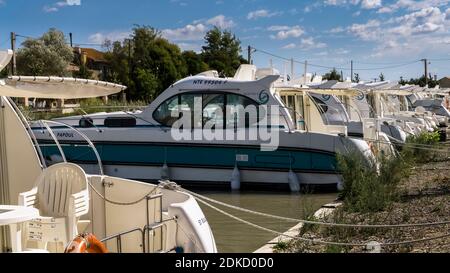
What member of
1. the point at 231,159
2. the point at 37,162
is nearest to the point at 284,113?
the point at 231,159

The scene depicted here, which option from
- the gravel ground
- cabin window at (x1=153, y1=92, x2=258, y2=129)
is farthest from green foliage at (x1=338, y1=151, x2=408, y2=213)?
cabin window at (x1=153, y1=92, x2=258, y2=129)

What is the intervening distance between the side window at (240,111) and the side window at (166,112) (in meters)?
1.38

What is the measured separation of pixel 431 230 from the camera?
878 cm

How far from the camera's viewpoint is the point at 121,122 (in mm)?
15305

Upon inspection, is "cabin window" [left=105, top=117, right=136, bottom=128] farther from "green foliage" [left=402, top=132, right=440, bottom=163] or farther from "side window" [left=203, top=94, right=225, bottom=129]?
"green foliage" [left=402, top=132, right=440, bottom=163]

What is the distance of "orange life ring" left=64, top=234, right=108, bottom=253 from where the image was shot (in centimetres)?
496

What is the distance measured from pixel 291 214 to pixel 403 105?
2190 centimetres

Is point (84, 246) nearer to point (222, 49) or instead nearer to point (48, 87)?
point (48, 87)

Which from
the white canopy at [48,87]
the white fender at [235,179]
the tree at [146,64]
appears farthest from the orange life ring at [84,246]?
the tree at [146,64]

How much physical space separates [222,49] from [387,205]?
44502 millimetres

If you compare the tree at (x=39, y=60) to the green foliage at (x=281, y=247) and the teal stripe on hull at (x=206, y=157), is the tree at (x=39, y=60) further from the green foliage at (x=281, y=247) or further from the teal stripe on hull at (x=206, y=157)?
the green foliage at (x=281, y=247)

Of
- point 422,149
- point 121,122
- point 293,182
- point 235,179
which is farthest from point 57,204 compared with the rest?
point 422,149
